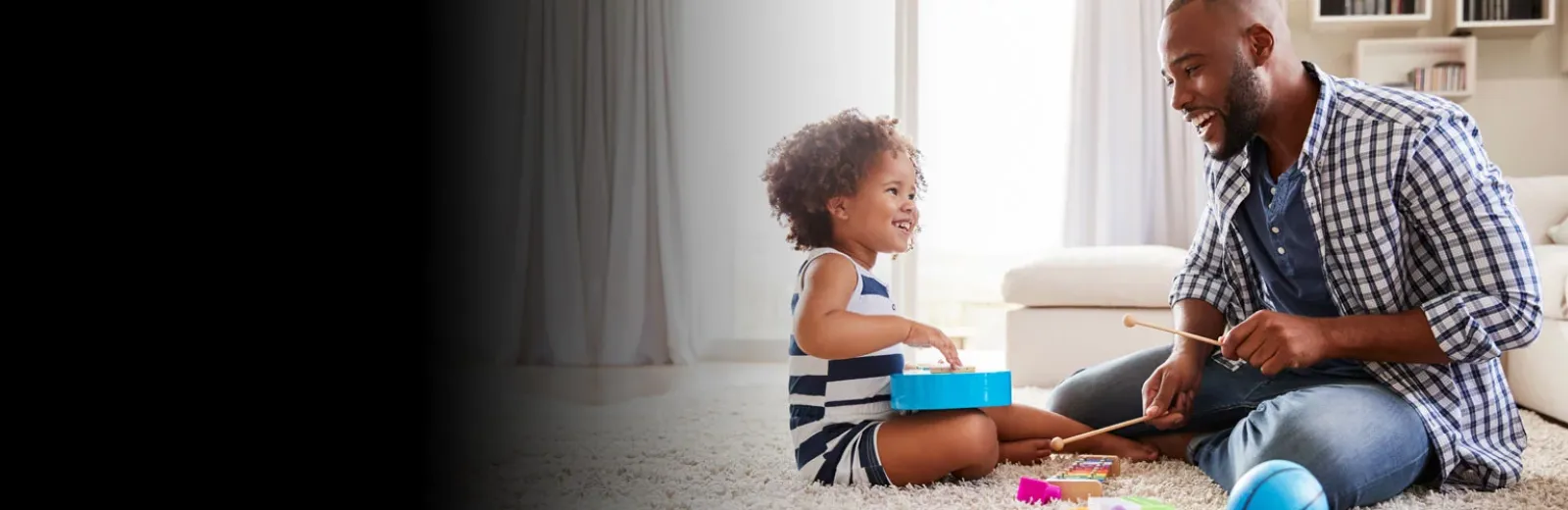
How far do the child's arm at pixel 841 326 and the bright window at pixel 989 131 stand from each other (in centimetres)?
255

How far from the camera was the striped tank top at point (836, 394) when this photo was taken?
4.10ft

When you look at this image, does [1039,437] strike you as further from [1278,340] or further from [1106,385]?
[1278,340]

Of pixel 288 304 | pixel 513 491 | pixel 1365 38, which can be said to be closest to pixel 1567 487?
pixel 513 491

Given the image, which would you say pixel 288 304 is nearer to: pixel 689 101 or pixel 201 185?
pixel 201 185

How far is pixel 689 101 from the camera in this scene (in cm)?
115

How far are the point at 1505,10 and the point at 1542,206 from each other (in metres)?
0.90

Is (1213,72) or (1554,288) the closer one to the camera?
(1213,72)

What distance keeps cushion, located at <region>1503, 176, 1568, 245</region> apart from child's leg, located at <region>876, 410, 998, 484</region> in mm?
2094

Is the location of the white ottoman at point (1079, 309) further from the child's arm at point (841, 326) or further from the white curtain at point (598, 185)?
A: the white curtain at point (598, 185)

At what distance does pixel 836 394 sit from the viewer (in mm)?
1248

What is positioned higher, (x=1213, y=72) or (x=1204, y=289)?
(x=1213, y=72)

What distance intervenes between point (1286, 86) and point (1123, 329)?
46.1 inches

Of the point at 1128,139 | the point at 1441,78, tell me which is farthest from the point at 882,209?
the point at 1441,78

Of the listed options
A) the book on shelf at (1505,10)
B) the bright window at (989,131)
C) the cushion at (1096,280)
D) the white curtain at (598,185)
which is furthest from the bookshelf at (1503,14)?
the white curtain at (598,185)
